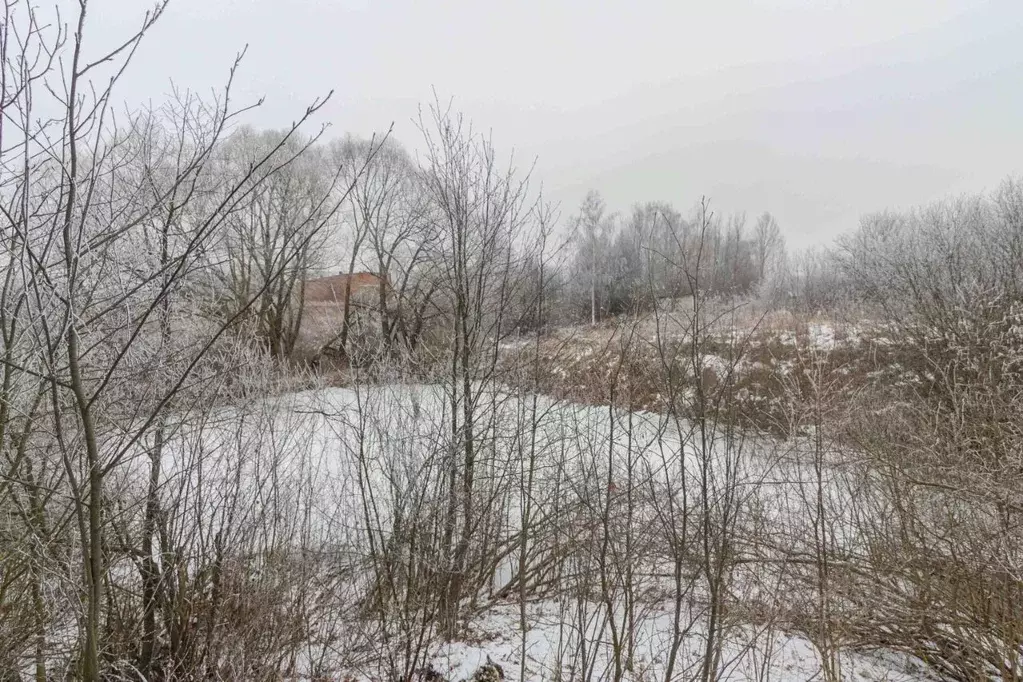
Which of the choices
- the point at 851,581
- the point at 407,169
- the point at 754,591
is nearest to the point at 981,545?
the point at 851,581

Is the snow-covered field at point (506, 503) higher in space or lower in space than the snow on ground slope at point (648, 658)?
higher

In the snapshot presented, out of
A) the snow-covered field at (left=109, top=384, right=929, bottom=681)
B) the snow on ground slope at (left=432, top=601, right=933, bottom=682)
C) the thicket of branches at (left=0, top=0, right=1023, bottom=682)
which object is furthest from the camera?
the snow on ground slope at (left=432, top=601, right=933, bottom=682)

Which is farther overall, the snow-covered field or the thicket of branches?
the snow-covered field

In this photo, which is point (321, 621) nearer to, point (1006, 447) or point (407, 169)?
point (1006, 447)

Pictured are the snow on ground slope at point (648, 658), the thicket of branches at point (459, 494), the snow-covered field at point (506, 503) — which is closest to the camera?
the thicket of branches at point (459, 494)

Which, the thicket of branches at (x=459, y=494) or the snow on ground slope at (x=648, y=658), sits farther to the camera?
the snow on ground slope at (x=648, y=658)

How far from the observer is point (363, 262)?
19.4 metres

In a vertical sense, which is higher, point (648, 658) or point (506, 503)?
point (506, 503)

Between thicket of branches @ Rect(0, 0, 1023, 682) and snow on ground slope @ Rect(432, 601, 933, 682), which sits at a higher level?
thicket of branches @ Rect(0, 0, 1023, 682)

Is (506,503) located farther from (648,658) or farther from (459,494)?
(648,658)

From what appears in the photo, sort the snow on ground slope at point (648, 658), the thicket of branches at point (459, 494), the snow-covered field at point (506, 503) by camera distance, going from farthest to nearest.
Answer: the snow on ground slope at point (648, 658) < the snow-covered field at point (506, 503) < the thicket of branches at point (459, 494)

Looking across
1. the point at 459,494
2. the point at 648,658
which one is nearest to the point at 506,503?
the point at 459,494

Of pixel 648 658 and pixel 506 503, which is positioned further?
pixel 506 503

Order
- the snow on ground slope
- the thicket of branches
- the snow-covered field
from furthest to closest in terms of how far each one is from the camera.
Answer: the snow on ground slope
the snow-covered field
the thicket of branches
